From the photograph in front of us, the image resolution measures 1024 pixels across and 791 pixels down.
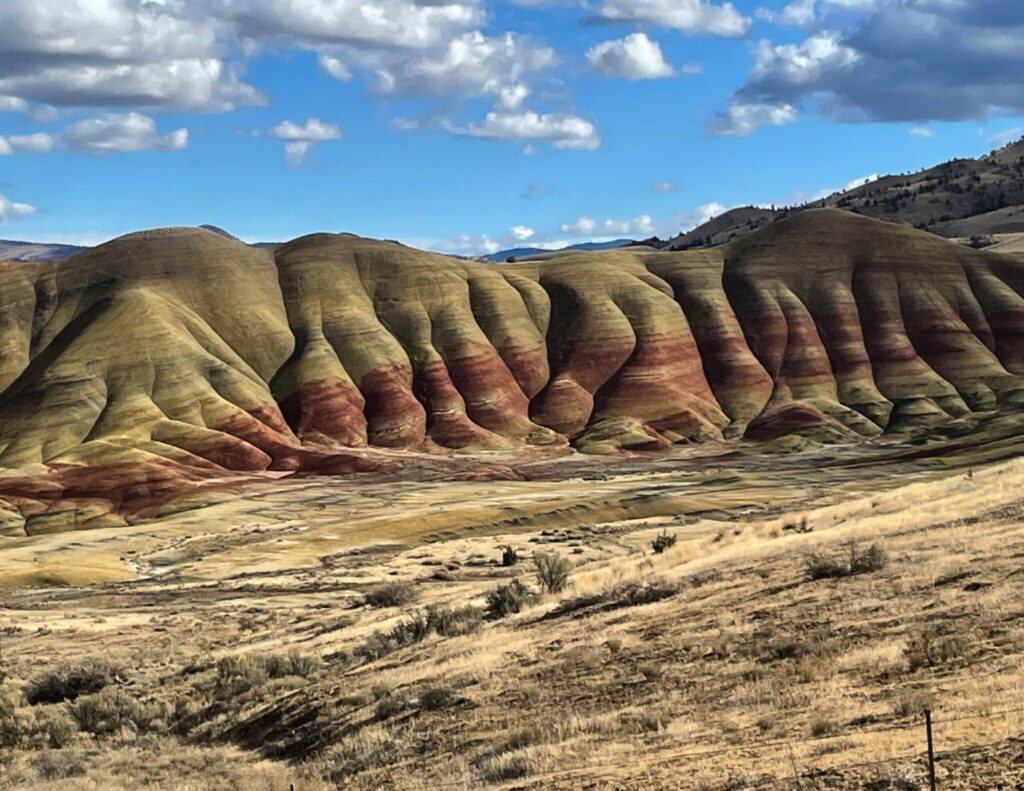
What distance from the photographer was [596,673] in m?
20.5

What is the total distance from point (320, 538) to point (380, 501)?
20.7m

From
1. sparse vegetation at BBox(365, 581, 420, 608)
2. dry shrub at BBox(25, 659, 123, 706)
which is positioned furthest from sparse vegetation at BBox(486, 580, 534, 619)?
dry shrub at BBox(25, 659, 123, 706)

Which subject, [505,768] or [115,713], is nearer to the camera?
[505,768]

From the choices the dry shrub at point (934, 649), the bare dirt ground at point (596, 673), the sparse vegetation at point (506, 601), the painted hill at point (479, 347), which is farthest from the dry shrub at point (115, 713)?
the painted hill at point (479, 347)

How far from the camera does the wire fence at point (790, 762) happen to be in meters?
13.0

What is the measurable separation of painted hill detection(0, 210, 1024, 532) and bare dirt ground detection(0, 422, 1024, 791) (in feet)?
269

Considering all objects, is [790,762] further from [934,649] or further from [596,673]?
[596,673]

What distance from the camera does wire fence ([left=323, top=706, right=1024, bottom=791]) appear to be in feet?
42.5

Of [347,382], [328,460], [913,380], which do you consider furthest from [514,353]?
[913,380]

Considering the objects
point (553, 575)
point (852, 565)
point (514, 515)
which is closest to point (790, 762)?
point (852, 565)

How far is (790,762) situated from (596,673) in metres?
6.93

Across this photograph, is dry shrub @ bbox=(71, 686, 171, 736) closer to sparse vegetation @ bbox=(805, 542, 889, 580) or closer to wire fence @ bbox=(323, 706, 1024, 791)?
wire fence @ bbox=(323, 706, 1024, 791)

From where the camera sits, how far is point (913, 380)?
146 m

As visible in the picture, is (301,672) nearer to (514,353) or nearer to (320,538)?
(320,538)
